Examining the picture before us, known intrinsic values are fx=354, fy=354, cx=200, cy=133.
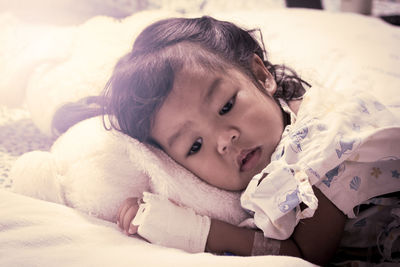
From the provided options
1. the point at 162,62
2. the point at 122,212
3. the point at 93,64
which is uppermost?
the point at 162,62

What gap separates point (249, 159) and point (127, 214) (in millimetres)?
228

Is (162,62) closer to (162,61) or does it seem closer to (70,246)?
(162,61)

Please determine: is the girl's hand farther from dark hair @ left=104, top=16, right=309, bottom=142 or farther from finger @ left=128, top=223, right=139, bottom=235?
dark hair @ left=104, top=16, right=309, bottom=142

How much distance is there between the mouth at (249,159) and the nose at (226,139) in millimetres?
34

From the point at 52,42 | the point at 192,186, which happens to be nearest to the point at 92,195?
the point at 192,186

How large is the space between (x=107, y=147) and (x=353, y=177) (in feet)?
1.47

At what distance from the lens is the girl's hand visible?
1.90ft

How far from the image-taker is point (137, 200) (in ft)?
2.14

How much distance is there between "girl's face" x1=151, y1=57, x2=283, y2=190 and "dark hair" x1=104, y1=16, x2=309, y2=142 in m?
0.02

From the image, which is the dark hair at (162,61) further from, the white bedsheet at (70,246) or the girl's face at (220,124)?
the white bedsheet at (70,246)

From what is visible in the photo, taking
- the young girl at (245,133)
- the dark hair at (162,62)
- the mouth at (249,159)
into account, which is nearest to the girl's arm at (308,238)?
the young girl at (245,133)

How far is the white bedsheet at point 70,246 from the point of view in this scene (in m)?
0.45

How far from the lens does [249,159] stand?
61 centimetres

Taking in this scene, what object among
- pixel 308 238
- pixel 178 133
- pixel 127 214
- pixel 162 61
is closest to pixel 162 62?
pixel 162 61
